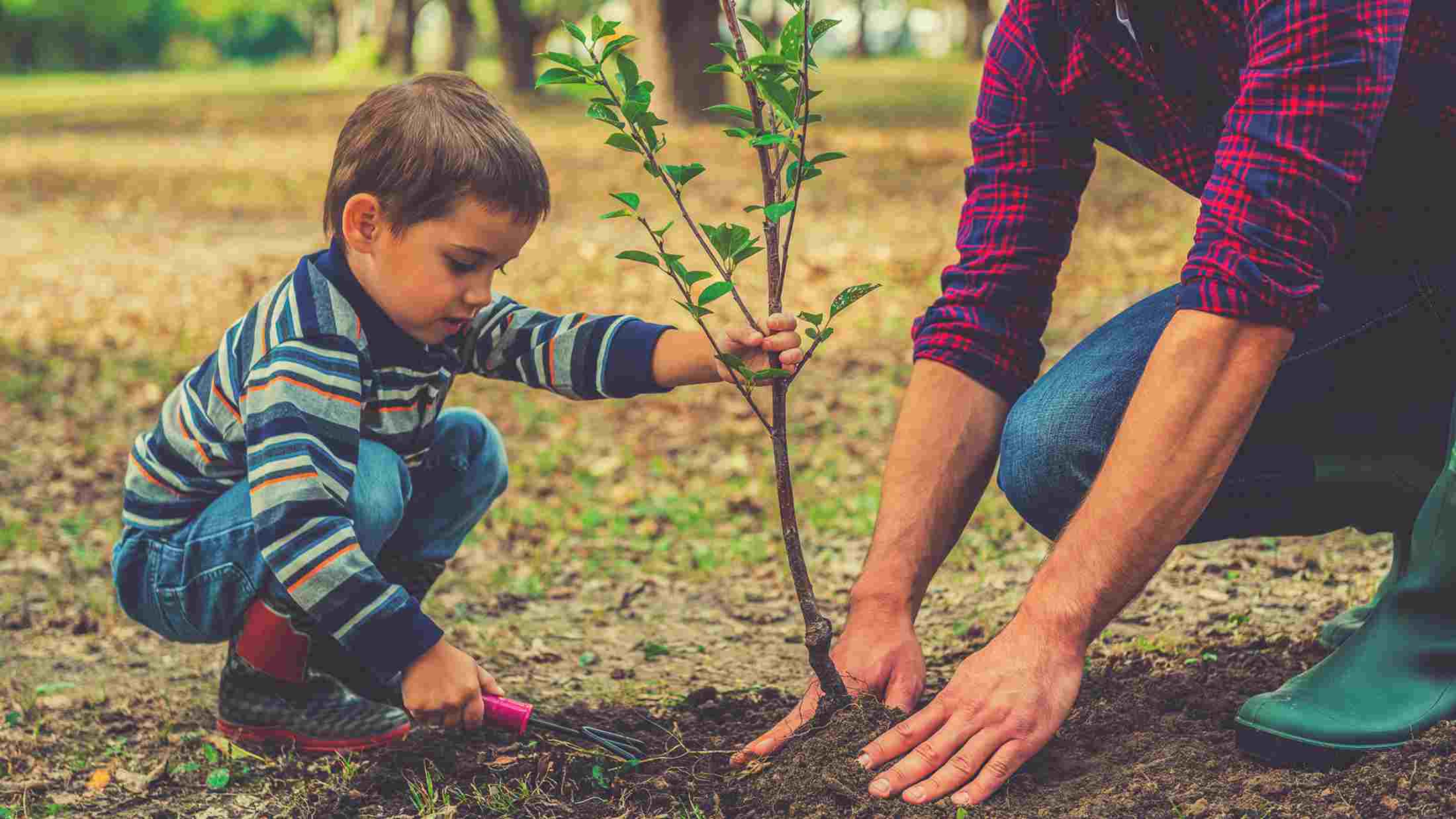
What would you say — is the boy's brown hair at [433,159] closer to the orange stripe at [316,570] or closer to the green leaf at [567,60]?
the green leaf at [567,60]

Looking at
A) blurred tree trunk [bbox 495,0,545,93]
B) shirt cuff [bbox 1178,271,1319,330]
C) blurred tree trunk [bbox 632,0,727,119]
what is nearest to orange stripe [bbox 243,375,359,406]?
shirt cuff [bbox 1178,271,1319,330]

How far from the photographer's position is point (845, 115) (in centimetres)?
1430

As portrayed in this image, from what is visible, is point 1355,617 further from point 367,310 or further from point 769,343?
point 367,310

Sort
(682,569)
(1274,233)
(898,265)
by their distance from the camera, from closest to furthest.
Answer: (1274,233) < (682,569) < (898,265)

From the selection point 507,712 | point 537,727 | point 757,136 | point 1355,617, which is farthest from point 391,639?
point 1355,617

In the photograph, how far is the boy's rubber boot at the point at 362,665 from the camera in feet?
9.36

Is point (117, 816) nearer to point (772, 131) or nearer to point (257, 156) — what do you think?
point (772, 131)

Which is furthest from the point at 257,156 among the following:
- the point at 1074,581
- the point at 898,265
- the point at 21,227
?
the point at 1074,581

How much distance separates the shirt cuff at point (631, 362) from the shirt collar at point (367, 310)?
385 mm

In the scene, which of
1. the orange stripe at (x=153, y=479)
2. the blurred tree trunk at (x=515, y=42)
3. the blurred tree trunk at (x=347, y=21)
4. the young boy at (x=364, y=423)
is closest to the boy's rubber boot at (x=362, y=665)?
the young boy at (x=364, y=423)

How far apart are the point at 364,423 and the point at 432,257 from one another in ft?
1.22

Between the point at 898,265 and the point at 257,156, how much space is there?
851 centimetres

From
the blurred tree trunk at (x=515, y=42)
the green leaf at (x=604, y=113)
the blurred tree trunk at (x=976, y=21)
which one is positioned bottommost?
the green leaf at (x=604, y=113)

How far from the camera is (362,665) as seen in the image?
2893mm
